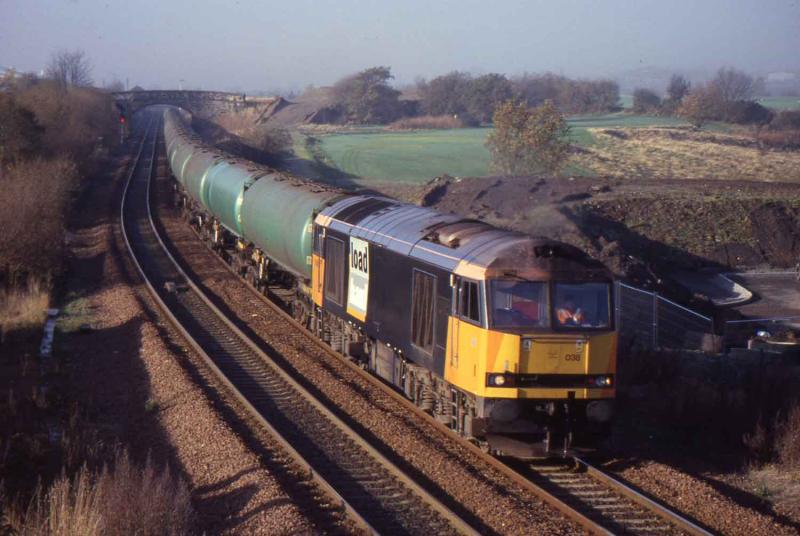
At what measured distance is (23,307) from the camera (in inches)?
869

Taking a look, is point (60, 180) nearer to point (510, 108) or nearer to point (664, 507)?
point (510, 108)

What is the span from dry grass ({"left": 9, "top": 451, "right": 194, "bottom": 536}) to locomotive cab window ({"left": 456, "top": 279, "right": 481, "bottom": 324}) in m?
3.83

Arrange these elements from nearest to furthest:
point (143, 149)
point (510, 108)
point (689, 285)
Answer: point (689, 285) < point (510, 108) < point (143, 149)

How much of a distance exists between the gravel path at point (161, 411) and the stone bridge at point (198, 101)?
9123 cm

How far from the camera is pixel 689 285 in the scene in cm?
3172

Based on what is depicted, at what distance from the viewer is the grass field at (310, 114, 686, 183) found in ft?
183

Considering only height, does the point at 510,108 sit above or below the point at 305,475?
above

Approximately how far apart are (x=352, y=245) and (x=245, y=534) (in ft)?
22.5

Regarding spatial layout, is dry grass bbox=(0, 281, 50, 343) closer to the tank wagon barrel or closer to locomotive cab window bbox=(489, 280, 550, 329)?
the tank wagon barrel

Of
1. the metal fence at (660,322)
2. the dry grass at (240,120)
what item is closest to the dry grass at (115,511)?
the metal fence at (660,322)

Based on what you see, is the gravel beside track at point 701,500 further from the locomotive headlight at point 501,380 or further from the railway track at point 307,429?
the railway track at point 307,429

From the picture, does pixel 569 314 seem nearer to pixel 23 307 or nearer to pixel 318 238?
pixel 318 238

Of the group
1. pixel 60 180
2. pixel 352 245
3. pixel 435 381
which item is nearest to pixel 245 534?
pixel 435 381

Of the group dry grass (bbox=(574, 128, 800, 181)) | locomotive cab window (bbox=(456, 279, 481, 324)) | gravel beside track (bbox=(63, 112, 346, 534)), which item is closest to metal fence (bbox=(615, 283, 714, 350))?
locomotive cab window (bbox=(456, 279, 481, 324))
